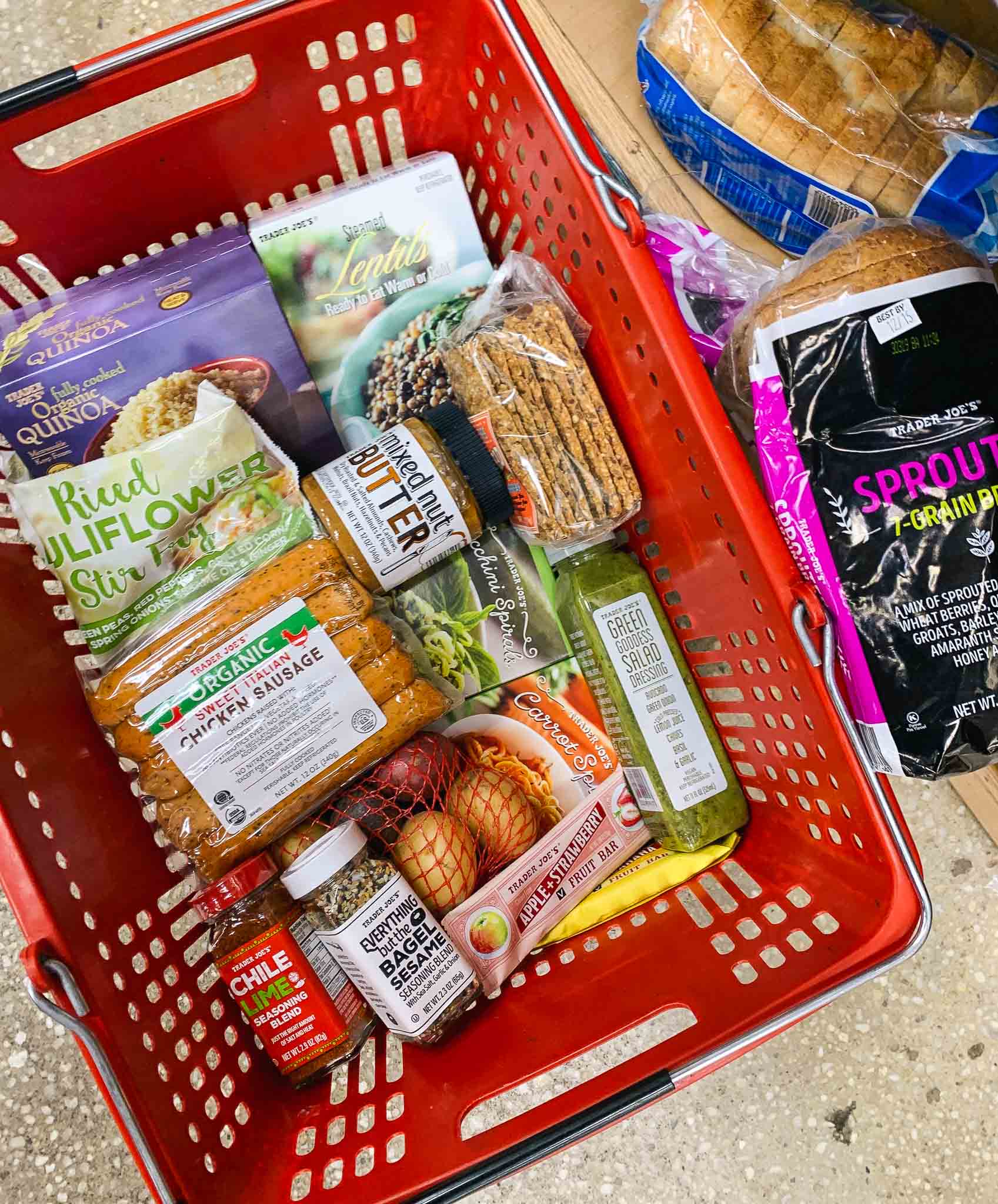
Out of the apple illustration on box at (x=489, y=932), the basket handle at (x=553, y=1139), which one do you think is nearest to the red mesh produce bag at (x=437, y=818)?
the apple illustration on box at (x=489, y=932)

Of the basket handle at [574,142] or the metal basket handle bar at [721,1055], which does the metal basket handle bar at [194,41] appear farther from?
the metal basket handle bar at [721,1055]

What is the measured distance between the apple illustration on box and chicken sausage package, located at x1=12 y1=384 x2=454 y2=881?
0.61 feet

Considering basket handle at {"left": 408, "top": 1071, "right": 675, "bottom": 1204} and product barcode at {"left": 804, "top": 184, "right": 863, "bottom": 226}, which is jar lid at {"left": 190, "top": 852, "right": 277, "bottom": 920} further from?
product barcode at {"left": 804, "top": 184, "right": 863, "bottom": 226}

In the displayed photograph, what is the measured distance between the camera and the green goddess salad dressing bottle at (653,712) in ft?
2.88

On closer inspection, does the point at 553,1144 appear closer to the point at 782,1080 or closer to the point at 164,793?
the point at 164,793

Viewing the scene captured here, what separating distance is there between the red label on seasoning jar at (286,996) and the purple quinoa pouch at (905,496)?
1.70ft

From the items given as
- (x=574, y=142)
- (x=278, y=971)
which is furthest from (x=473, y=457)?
(x=278, y=971)

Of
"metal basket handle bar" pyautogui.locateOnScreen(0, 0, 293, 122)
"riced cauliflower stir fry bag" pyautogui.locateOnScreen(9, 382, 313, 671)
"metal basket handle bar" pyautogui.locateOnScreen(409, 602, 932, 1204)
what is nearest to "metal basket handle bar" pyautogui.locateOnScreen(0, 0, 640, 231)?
"metal basket handle bar" pyautogui.locateOnScreen(0, 0, 293, 122)

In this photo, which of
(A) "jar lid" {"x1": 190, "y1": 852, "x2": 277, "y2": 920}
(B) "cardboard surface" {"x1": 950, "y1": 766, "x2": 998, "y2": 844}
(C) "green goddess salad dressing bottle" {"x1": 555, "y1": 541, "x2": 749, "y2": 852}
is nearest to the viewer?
(A) "jar lid" {"x1": 190, "y1": 852, "x2": 277, "y2": 920}

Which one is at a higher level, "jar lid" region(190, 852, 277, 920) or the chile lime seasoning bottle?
"jar lid" region(190, 852, 277, 920)

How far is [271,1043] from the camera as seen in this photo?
0.81m

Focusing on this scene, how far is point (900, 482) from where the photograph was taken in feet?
2.28

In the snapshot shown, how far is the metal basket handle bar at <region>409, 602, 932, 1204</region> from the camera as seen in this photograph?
643mm

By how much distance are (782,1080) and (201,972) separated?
0.70 m
